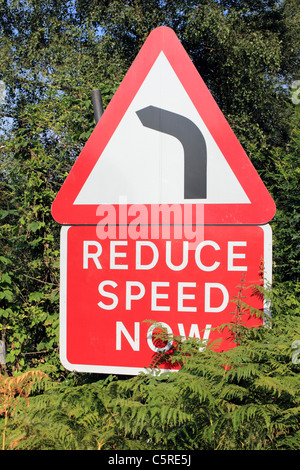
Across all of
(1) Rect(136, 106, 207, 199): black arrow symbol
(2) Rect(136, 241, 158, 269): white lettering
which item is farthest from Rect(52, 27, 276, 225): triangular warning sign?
(2) Rect(136, 241, 158, 269): white lettering

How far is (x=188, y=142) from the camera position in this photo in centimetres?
138

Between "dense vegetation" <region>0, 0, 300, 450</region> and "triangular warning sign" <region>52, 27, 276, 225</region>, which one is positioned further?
"triangular warning sign" <region>52, 27, 276, 225</region>

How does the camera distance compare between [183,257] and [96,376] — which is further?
[96,376]

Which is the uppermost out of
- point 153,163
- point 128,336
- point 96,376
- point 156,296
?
point 153,163

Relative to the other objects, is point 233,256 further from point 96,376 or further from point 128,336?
point 96,376

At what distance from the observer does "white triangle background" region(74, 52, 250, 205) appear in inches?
53.6

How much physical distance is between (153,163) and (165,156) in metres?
0.04

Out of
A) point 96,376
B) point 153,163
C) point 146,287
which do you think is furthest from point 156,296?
point 96,376

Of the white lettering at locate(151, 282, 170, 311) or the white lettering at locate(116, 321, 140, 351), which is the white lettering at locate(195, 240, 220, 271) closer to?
the white lettering at locate(151, 282, 170, 311)

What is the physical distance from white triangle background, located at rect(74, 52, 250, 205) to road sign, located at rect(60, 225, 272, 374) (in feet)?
0.32

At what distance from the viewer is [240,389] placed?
3.98 ft

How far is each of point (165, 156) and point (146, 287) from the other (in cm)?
39

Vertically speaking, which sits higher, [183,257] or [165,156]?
[165,156]

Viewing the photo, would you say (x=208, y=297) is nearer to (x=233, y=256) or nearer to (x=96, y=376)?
(x=233, y=256)
